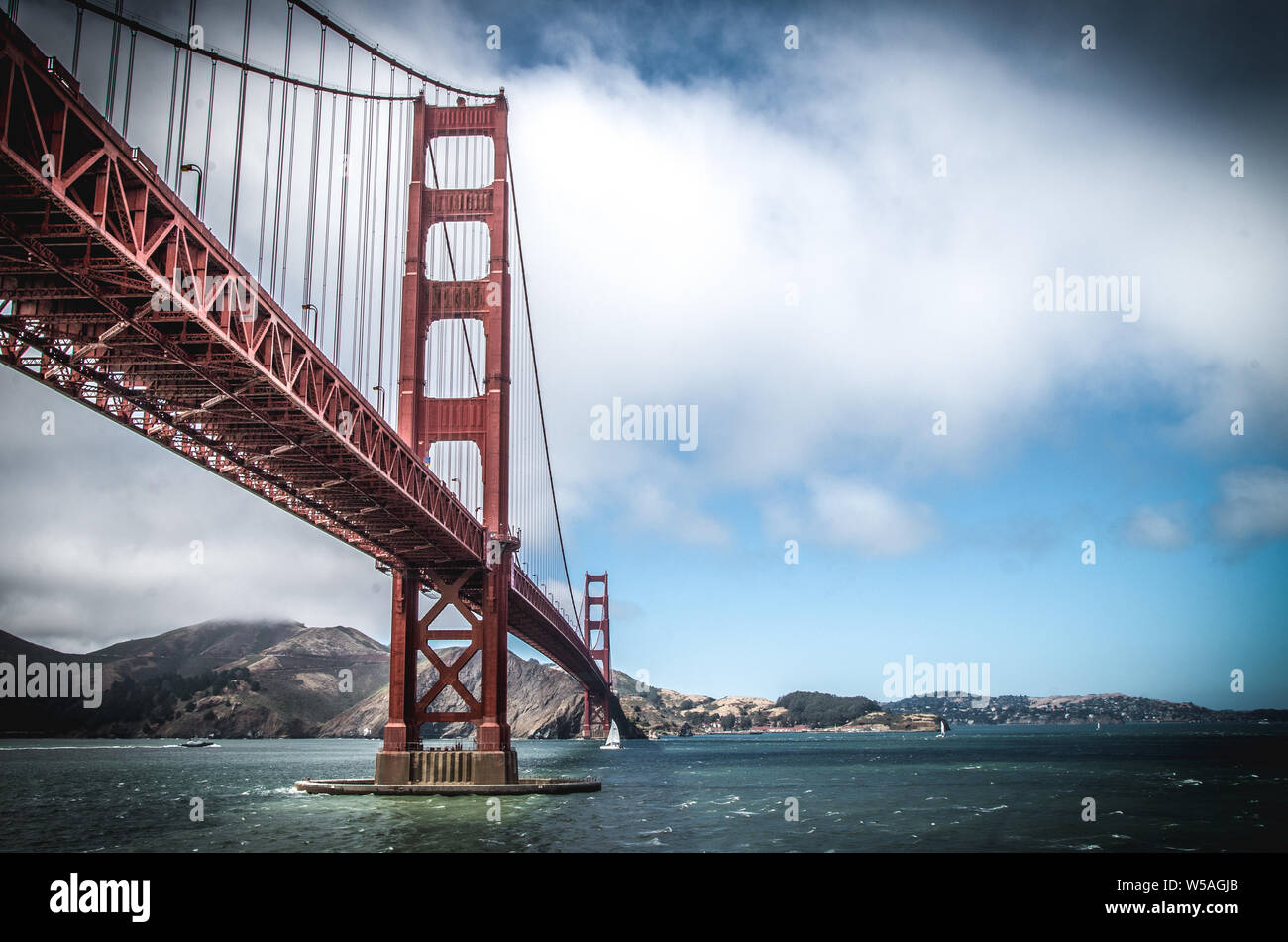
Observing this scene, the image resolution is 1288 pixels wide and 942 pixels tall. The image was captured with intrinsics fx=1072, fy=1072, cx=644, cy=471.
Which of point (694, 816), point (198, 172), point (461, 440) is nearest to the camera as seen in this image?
point (198, 172)

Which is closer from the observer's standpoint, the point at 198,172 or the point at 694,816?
the point at 198,172

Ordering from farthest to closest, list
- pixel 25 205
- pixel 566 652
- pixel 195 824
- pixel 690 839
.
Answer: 1. pixel 566 652
2. pixel 195 824
3. pixel 690 839
4. pixel 25 205

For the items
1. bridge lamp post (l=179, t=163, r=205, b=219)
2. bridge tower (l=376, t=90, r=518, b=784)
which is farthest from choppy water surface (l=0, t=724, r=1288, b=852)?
bridge lamp post (l=179, t=163, r=205, b=219)

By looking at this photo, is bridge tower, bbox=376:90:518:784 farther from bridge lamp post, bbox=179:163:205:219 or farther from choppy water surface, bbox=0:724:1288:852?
bridge lamp post, bbox=179:163:205:219

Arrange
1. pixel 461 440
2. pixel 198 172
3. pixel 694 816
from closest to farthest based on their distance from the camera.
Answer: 1. pixel 198 172
2. pixel 694 816
3. pixel 461 440

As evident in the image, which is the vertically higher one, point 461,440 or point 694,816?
point 461,440

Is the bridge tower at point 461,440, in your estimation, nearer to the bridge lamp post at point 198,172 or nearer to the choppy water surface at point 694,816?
the choppy water surface at point 694,816
